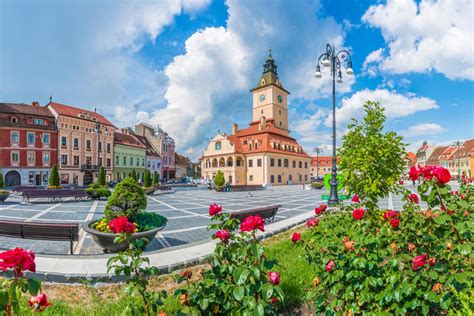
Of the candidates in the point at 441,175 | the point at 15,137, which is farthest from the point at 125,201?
the point at 15,137

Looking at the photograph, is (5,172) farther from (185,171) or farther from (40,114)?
(185,171)

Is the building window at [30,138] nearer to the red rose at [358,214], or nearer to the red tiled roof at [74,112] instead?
the red tiled roof at [74,112]

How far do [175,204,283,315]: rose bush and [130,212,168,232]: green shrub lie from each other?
442 centimetres

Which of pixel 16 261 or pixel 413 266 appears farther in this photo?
pixel 413 266

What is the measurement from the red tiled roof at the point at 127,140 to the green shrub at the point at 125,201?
4554 cm

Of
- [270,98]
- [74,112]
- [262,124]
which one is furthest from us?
[270,98]

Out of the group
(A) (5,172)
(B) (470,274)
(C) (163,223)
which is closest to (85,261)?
(C) (163,223)

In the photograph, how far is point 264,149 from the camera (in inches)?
1752

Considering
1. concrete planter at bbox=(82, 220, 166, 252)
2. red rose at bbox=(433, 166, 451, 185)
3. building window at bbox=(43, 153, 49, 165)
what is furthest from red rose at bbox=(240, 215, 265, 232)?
building window at bbox=(43, 153, 49, 165)

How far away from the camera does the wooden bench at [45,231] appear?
6480 mm

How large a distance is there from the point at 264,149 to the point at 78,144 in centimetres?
3103

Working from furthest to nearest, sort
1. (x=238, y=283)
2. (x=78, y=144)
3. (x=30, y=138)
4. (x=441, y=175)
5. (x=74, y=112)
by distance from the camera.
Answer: (x=74, y=112)
(x=78, y=144)
(x=30, y=138)
(x=441, y=175)
(x=238, y=283)

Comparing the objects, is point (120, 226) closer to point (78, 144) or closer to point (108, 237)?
point (108, 237)

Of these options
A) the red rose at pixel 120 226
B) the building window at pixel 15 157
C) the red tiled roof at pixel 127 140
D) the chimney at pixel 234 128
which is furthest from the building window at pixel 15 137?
the red rose at pixel 120 226
